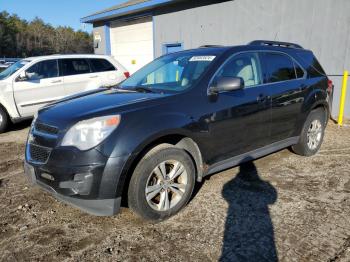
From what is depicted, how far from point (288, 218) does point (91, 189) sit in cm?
205

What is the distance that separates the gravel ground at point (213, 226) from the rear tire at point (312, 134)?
0.69m

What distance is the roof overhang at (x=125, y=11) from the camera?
11.8m

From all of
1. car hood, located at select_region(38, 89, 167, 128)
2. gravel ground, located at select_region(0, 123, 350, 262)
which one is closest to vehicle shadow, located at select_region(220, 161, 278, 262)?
gravel ground, located at select_region(0, 123, 350, 262)

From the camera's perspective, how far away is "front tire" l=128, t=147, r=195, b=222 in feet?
10.2

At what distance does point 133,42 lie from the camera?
14.7 m

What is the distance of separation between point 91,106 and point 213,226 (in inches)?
68.7

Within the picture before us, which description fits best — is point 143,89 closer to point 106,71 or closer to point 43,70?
point 43,70

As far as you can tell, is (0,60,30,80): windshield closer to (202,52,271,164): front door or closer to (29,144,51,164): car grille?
(29,144,51,164): car grille

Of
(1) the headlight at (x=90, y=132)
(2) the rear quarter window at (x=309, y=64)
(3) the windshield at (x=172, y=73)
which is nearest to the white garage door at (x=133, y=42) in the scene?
(2) the rear quarter window at (x=309, y=64)

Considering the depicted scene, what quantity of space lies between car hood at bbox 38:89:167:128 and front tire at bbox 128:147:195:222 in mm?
550

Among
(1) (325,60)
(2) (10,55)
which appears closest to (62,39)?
(2) (10,55)

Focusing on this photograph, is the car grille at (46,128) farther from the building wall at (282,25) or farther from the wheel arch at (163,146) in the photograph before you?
the building wall at (282,25)

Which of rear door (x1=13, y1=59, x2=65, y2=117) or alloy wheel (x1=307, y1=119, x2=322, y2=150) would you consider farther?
rear door (x1=13, y1=59, x2=65, y2=117)

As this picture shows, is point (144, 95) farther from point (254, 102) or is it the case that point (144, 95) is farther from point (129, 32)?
point (129, 32)
